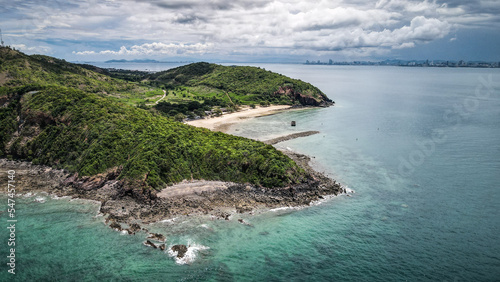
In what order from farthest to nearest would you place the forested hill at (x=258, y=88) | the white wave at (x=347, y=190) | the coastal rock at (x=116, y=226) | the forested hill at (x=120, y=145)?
the forested hill at (x=258, y=88) < the white wave at (x=347, y=190) < the forested hill at (x=120, y=145) < the coastal rock at (x=116, y=226)

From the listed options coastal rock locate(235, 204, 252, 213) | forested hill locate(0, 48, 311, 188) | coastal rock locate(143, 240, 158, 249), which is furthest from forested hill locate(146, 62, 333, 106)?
coastal rock locate(143, 240, 158, 249)

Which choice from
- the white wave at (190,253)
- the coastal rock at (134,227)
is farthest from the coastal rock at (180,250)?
the coastal rock at (134,227)

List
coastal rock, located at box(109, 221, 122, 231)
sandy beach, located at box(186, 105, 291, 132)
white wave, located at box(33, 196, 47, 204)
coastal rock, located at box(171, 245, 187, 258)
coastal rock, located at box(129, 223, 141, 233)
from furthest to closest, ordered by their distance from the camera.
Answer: sandy beach, located at box(186, 105, 291, 132), white wave, located at box(33, 196, 47, 204), coastal rock, located at box(109, 221, 122, 231), coastal rock, located at box(129, 223, 141, 233), coastal rock, located at box(171, 245, 187, 258)

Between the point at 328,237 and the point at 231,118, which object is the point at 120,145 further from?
the point at 231,118

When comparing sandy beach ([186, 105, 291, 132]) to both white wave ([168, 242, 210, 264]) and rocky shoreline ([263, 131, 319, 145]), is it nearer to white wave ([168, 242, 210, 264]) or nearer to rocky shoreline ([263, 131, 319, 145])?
rocky shoreline ([263, 131, 319, 145])

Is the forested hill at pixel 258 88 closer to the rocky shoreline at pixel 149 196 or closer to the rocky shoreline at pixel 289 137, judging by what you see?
the rocky shoreline at pixel 289 137

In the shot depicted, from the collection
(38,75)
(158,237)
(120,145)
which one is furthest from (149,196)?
(38,75)
